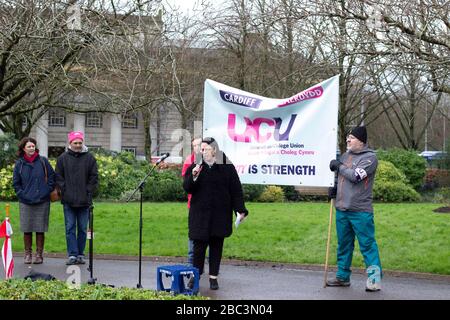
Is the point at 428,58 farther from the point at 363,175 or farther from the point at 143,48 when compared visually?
the point at 143,48

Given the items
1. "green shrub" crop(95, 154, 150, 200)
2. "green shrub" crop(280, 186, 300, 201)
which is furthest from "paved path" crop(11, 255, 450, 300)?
"green shrub" crop(280, 186, 300, 201)

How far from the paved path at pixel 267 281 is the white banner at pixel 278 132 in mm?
1357

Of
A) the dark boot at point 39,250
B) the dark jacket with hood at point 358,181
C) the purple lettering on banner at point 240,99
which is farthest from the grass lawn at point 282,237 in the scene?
the purple lettering on banner at point 240,99

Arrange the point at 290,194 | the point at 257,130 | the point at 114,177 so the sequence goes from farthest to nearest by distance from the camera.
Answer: the point at 290,194 → the point at 114,177 → the point at 257,130

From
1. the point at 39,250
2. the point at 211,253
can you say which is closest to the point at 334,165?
the point at 211,253

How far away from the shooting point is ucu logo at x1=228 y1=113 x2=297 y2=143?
10094 mm

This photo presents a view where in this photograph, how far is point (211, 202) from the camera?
9.64m

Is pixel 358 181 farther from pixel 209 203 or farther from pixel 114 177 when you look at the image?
pixel 114 177

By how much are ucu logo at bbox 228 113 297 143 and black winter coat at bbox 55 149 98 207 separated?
112 inches

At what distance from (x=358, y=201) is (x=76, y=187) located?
4.52 m

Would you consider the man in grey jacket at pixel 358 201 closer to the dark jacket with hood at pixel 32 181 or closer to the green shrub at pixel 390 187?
the dark jacket with hood at pixel 32 181

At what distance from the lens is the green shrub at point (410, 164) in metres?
29.9

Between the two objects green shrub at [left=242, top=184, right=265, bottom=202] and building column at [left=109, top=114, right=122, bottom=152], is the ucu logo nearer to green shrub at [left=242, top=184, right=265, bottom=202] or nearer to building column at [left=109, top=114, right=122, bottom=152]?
green shrub at [left=242, top=184, right=265, bottom=202]

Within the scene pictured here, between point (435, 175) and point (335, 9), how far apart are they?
2367 cm
